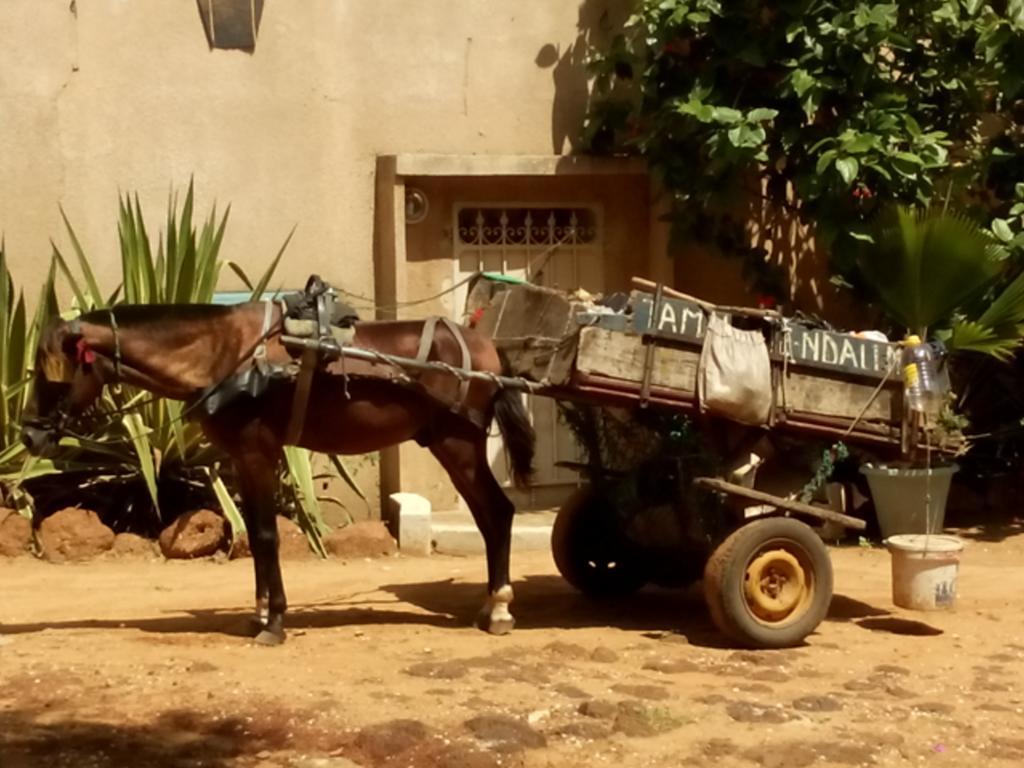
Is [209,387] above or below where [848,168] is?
below

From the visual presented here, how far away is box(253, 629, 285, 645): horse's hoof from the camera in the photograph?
746 cm

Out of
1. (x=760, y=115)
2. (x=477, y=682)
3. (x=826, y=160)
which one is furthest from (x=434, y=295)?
(x=477, y=682)

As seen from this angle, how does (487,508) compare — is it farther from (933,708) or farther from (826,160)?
(826,160)

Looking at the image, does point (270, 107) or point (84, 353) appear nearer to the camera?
point (84, 353)

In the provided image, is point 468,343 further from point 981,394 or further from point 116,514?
point 981,394

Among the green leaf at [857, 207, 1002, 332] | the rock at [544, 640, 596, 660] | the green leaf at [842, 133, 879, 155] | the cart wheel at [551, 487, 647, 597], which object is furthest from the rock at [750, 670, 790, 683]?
the green leaf at [842, 133, 879, 155]

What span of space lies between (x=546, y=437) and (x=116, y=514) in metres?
2.96

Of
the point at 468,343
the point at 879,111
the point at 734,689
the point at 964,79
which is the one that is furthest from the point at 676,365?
the point at 964,79

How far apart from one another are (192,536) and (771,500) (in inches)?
153

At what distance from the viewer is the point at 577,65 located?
1139 cm

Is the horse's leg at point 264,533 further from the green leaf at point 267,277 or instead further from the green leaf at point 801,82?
the green leaf at point 801,82

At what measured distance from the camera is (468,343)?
25.8ft

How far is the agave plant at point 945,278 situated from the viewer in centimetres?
991

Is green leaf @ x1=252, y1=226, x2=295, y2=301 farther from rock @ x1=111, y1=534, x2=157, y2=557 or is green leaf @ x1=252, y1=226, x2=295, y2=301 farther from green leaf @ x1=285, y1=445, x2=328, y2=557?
rock @ x1=111, y1=534, x2=157, y2=557
